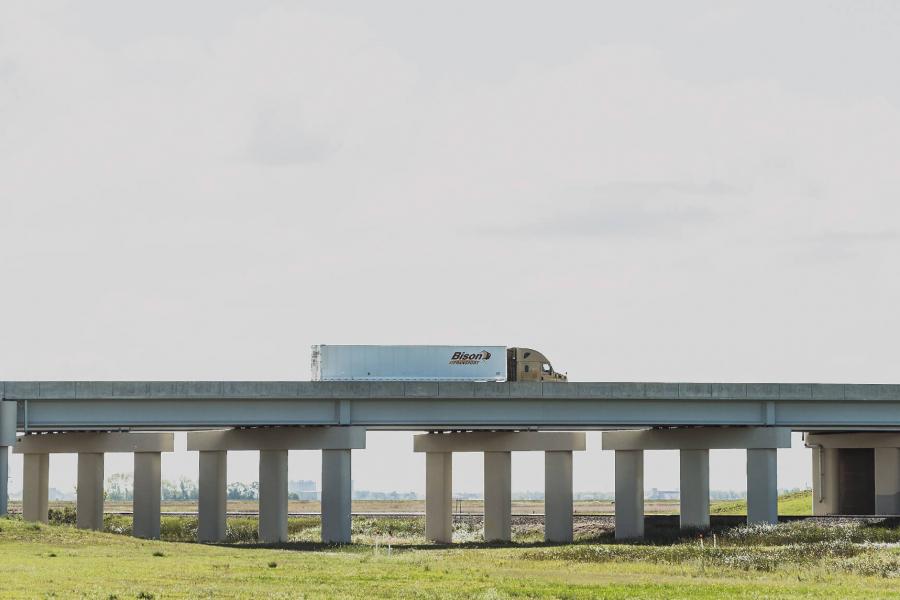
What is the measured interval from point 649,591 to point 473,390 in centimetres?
3172

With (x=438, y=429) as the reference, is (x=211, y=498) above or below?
below

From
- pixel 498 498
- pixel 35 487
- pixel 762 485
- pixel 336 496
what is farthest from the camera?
pixel 35 487

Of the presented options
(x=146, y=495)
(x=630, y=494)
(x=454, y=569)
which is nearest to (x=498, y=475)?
(x=630, y=494)

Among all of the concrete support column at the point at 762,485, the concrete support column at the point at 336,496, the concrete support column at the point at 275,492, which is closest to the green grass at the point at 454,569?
the concrete support column at the point at 336,496

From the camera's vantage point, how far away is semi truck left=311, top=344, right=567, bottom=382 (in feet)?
224

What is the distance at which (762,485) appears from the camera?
7294 cm

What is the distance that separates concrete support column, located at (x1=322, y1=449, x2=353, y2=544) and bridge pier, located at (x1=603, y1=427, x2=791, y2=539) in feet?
62.1

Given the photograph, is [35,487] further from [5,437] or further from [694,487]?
[694,487]

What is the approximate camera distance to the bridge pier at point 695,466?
73.0 meters

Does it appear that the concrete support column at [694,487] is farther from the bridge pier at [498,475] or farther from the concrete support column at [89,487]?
the concrete support column at [89,487]

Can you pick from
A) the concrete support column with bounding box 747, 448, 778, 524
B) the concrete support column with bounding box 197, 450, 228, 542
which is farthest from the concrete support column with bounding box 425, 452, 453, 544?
Answer: the concrete support column with bounding box 747, 448, 778, 524

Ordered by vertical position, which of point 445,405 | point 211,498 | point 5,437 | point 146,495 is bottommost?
point 211,498

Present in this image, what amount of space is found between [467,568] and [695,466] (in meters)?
33.6

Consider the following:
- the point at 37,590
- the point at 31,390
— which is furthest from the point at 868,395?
the point at 37,590
